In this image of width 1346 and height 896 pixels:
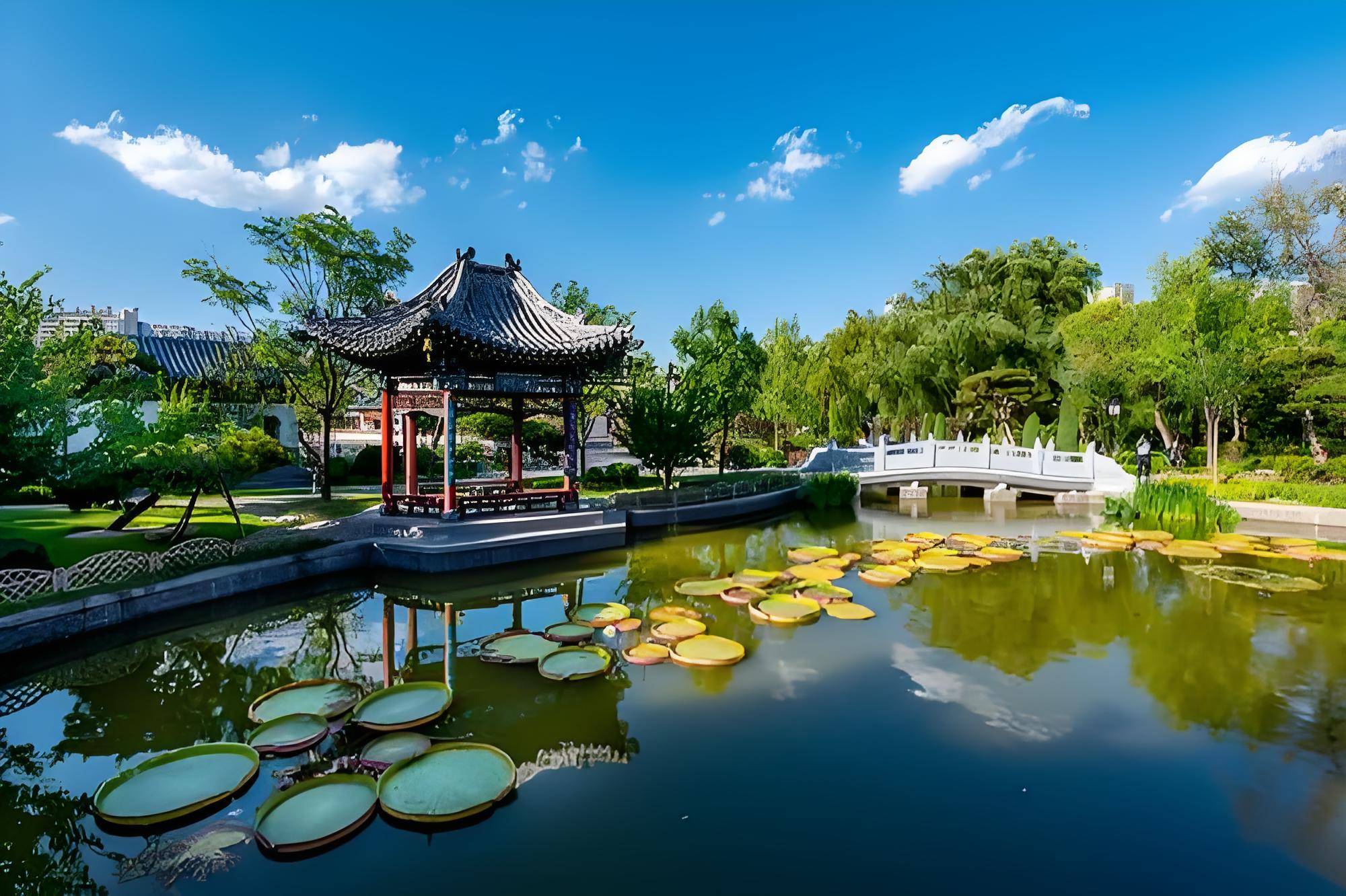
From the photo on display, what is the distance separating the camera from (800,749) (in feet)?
18.7

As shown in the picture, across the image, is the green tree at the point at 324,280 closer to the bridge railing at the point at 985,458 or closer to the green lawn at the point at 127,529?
the green lawn at the point at 127,529

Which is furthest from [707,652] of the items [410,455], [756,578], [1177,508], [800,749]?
[1177,508]

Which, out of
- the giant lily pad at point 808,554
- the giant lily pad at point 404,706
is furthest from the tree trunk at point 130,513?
the giant lily pad at point 808,554

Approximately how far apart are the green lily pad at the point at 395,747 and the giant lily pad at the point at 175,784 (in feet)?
2.78

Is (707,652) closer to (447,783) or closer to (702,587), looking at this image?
(702,587)

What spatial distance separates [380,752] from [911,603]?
7950mm

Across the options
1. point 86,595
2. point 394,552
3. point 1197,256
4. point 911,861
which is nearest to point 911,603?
point 911,861

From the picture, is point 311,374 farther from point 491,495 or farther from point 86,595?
point 86,595

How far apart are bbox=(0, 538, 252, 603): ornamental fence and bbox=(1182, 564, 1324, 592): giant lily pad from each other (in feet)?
55.7

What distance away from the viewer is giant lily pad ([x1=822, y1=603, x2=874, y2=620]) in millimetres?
9484

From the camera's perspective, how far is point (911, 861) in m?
4.22

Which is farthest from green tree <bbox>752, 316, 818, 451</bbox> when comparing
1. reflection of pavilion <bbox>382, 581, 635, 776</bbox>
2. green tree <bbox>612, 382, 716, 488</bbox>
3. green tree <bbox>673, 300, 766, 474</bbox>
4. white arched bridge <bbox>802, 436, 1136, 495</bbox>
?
reflection of pavilion <bbox>382, 581, 635, 776</bbox>

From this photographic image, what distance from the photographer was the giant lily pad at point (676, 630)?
8.44 metres

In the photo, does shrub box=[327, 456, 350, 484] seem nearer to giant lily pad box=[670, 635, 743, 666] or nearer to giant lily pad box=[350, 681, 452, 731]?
giant lily pad box=[350, 681, 452, 731]
